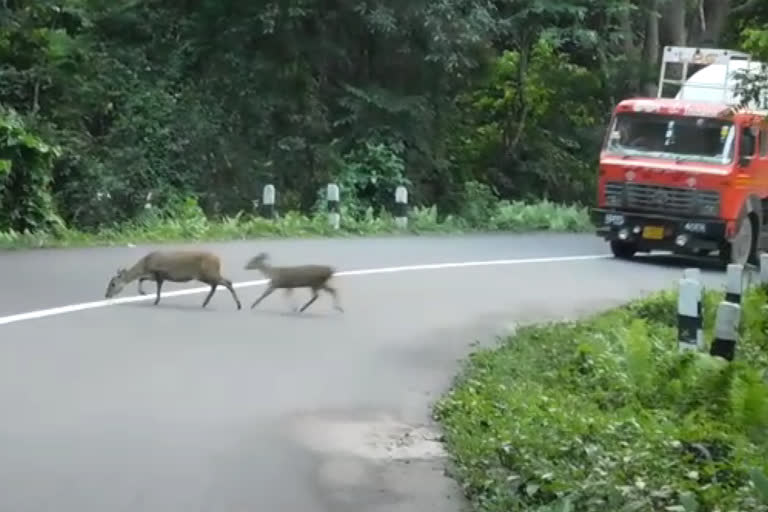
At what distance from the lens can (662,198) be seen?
24.3 metres

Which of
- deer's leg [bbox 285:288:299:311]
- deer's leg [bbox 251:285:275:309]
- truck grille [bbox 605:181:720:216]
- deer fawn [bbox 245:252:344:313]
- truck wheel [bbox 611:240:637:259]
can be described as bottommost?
truck wheel [bbox 611:240:637:259]

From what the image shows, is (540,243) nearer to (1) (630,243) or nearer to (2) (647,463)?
(1) (630,243)

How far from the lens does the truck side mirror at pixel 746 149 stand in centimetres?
2394

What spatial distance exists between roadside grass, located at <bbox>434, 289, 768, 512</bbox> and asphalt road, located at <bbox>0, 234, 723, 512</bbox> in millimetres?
331

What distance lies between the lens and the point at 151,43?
3125 cm

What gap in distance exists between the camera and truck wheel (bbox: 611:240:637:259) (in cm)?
2480

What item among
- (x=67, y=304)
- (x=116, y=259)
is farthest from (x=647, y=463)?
(x=116, y=259)

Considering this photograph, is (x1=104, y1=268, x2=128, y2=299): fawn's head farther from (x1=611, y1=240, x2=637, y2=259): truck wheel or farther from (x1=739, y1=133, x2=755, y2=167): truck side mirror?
(x1=739, y1=133, x2=755, y2=167): truck side mirror

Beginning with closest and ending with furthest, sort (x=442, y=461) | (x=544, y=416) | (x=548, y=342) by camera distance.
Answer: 1. (x=442, y=461)
2. (x=544, y=416)
3. (x=548, y=342)

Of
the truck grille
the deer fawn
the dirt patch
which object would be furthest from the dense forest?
the dirt patch

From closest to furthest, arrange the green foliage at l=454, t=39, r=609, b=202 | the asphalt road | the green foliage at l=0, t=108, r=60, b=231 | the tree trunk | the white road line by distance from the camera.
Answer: the asphalt road → the white road line → the green foliage at l=0, t=108, r=60, b=231 → the tree trunk → the green foliage at l=454, t=39, r=609, b=202

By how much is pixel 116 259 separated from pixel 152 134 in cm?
1149

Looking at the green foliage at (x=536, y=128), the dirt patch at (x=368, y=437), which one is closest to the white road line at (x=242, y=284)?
the dirt patch at (x=368, y=437)

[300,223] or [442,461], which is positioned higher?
[442,461]
